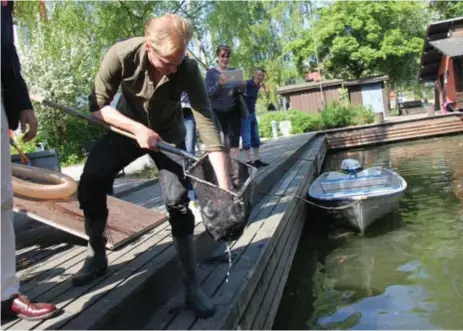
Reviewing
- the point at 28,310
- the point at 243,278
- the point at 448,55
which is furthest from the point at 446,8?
the point at 28,310

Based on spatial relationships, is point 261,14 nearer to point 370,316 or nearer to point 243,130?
point 243,130

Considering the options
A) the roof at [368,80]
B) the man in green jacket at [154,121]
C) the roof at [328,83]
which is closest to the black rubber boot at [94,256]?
the man in green jacket at [154,121]

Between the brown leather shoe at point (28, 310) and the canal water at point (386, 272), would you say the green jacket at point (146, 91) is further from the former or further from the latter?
the canal water at point (386, 272)

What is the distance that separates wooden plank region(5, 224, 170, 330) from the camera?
9.21ft

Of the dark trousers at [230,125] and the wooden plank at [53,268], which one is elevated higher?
the dark trousers at [230,125]

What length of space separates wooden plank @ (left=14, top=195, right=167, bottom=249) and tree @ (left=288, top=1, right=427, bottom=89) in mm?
31977

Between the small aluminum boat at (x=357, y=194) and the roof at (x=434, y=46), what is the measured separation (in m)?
15.5

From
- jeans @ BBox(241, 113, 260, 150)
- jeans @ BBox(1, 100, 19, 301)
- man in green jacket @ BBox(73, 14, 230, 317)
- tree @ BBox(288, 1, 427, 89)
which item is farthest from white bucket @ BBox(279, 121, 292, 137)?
jeans @ BBox(1, 100, 19, 301)

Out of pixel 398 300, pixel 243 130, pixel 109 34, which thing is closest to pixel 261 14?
pixel 109 34

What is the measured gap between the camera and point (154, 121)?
110 inches

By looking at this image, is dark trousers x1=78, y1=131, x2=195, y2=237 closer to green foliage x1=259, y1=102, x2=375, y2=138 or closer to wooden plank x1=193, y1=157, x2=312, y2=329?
wooden plank x1=193, y1=157, x2=312, y2=329

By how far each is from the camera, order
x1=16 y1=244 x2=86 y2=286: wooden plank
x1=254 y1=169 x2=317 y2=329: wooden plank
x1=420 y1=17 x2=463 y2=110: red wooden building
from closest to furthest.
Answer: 1. x1=16 y1=244 x2=86 y2=286: wooden plank
2. x1=254 y1=169 x2=317 y2=329: wooden plank
3. x1=420 y1=17 x2=463 y2=110: red wooden building

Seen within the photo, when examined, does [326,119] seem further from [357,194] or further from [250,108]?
[357,194]

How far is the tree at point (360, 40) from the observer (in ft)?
120
